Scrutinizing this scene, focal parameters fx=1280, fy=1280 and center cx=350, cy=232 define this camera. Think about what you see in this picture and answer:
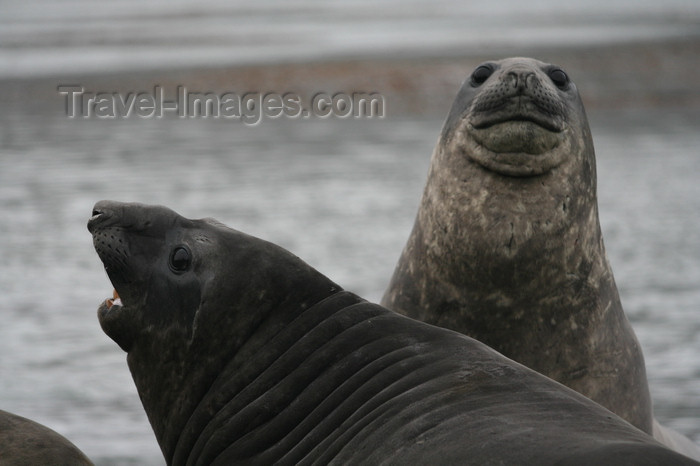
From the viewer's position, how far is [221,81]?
61.5ft

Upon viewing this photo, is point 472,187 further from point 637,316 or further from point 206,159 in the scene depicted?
point 206,159

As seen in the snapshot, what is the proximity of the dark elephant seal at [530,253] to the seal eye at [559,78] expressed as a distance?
0.05 m

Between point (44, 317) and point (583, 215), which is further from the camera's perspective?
point (44, 317)

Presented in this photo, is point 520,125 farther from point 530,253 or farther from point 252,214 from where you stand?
point 252,214

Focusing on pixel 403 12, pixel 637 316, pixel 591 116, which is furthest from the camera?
pixel 403 12

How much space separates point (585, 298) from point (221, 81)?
1496 centimetres

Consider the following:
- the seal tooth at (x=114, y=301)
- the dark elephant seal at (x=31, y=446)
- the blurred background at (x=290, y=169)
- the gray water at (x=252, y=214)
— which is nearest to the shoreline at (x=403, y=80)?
the blurred background at (x=290, y=169)

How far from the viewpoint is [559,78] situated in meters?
4.45

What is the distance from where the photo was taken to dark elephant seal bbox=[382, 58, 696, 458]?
4.16 meters

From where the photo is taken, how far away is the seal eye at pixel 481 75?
14.8ft

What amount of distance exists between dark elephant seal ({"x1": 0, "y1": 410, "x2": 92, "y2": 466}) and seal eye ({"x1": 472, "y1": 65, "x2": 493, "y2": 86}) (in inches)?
73.1

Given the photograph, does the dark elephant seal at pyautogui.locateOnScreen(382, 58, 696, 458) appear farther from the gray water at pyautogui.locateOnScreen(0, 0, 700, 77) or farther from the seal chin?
the gray water at pyautogui.locateOnScreen(0, 0, 700, 77)

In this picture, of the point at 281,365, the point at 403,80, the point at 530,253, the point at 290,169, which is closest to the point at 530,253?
the point at 530,253

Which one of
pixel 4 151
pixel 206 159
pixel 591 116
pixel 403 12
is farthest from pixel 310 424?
pixel 403 12
